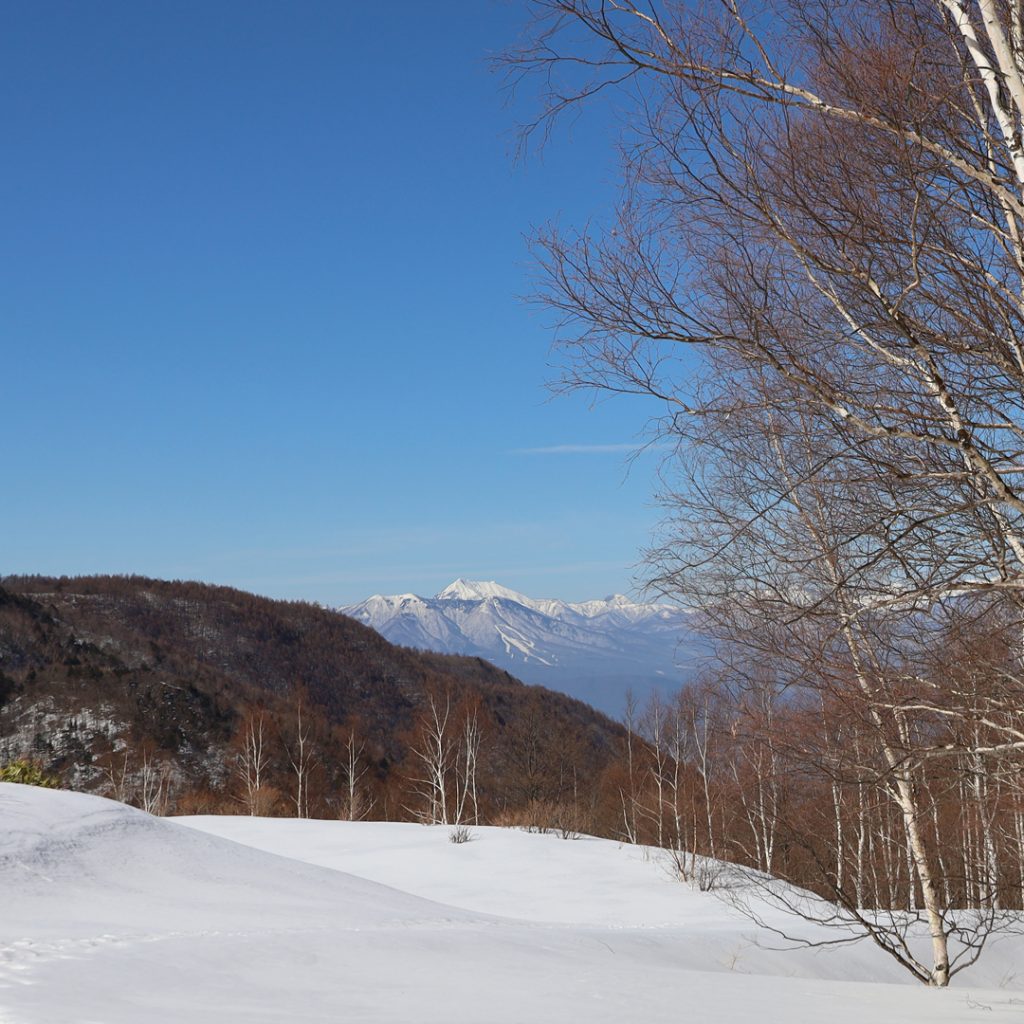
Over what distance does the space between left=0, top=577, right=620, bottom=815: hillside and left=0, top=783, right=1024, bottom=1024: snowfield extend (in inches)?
887

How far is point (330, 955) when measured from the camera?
8242 mm

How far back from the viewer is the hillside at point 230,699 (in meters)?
49.7

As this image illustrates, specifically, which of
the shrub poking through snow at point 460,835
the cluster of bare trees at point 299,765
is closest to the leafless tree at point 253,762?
the cluster of bare trees at point 299,765

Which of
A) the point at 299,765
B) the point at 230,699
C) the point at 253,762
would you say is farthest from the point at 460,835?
the point at 230,699

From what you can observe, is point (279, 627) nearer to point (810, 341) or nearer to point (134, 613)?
point (134, 613)

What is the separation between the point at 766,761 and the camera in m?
18.2

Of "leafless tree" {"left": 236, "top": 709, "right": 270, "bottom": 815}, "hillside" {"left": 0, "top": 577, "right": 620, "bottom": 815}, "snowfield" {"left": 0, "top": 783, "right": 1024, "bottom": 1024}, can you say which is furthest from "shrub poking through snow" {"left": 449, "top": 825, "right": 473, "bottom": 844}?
"leafless tree" {"left": 236, "top": 709, "right": 270, "bottom": 815}

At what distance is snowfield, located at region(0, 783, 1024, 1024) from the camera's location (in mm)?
6402

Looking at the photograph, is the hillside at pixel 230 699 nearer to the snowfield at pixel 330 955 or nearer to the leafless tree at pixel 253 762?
the leafless tree at pixel 253 762

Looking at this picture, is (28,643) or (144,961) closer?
(144,961)

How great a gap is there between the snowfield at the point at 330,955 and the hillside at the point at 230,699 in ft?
73.9

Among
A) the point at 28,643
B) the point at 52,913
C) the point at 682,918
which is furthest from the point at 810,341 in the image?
the point at 28,643

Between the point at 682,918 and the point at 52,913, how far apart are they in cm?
1177

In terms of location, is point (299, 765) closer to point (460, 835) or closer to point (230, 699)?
point (230, 699)
